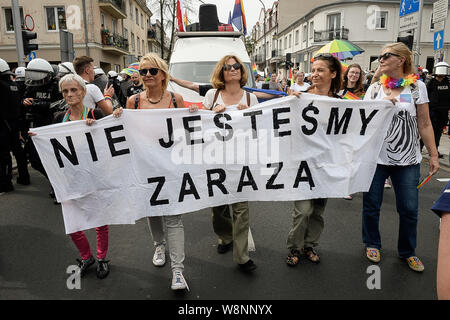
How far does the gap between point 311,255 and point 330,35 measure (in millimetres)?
41239

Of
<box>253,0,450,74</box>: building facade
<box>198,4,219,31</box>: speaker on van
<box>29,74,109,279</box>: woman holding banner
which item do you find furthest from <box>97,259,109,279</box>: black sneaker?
<box>253,0,450,74</box>: building facade

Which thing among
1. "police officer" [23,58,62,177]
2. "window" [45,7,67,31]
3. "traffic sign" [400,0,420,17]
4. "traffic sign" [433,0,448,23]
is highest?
"window" [45,7,67,31]

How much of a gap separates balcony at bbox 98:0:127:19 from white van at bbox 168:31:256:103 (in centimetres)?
2312

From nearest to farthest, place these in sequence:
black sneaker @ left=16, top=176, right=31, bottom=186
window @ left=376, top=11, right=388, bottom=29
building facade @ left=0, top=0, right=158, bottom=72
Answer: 1. black sneaker @ left=16, top=176, right=31, bottom=186
2. building facade @ left=0, top=0, right=158, bottom=72
3. window @ left=376, top=11, right=388, bottom=29

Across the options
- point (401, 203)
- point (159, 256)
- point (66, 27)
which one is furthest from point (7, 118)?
point (66, 27)

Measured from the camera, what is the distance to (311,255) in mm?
3549

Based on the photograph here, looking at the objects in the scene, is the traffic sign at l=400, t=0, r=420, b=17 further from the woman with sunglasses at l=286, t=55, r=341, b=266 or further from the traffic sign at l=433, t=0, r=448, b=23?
the woman with sunglasses at l=286, t=55, r=341, b=266

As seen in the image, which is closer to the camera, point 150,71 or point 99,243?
point 150,71

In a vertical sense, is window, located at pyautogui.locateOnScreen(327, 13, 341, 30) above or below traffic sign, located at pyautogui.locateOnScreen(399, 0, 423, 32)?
above

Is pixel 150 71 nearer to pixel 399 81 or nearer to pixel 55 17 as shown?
pixel 399 81

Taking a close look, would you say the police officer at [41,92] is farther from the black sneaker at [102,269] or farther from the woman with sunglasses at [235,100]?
the woman with sunglasses at [235,100]

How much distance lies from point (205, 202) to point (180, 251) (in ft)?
1.66

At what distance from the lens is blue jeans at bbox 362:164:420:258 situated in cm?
329

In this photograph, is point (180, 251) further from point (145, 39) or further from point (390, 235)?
point (145, 39)
